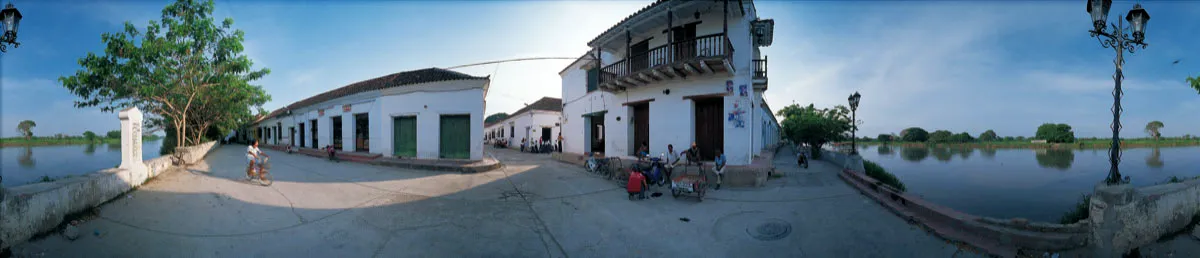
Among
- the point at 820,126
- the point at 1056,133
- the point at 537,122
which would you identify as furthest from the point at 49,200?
the point at 1056,133

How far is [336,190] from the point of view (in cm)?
698

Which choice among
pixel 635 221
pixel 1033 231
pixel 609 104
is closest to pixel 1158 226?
pixel 1033 231

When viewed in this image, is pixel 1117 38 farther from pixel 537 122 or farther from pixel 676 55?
pixel 537 122

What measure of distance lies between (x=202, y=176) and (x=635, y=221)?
35.0ft

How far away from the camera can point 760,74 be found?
1070 centimetres

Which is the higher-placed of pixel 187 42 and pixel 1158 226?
pixel 187 42

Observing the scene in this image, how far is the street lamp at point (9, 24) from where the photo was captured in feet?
15.2

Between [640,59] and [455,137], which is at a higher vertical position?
[640,59]

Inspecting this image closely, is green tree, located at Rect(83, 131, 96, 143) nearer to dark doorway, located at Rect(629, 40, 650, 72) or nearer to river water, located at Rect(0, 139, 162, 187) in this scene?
river water, located at Rect(0, 139, 162, 187)

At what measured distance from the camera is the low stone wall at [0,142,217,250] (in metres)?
3.88

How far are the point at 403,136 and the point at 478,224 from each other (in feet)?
28.5

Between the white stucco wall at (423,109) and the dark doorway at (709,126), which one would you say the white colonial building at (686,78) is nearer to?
the dark doorway at (709,126)

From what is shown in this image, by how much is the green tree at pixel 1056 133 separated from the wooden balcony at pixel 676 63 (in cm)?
4030

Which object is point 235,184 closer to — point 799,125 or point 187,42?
point 187,42
